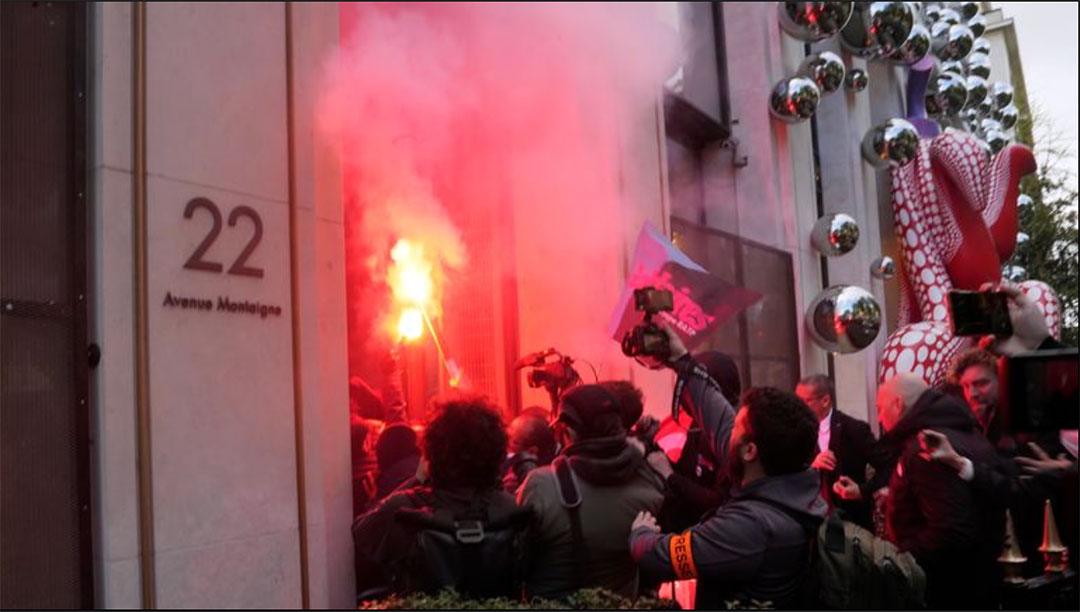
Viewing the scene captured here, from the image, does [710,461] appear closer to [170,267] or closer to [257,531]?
[257,531]

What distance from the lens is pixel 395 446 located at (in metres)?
3.75

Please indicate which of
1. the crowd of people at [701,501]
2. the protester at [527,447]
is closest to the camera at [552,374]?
the protester at [527,447]

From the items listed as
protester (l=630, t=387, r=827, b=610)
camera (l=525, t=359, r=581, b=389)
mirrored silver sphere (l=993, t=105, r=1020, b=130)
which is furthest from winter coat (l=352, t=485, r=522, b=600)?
mirrored silver sphere (l=993, t=105, r=1020, b=130)

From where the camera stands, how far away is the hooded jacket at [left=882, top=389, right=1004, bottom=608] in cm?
299

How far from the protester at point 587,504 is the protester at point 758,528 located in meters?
0.21

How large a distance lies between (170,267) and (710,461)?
2088 mm

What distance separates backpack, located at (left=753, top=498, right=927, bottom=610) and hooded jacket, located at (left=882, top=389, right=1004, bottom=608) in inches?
18.6

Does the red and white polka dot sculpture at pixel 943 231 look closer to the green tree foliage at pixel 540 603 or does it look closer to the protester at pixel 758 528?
the protester at pixel 758 528

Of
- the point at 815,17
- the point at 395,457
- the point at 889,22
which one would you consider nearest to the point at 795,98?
the point at 889,22

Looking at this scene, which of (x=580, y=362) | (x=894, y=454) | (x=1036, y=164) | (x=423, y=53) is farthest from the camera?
(x=1036, y=164)

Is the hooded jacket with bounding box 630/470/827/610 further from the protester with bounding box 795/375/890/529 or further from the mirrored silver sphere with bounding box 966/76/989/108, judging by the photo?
the mirrored silver sphere with bounding box 966/76/989/108

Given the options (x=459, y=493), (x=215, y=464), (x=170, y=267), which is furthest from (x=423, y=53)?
(x=459, y=493)

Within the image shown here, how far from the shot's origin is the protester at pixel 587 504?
9.37ft

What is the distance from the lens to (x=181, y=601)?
326 cm
